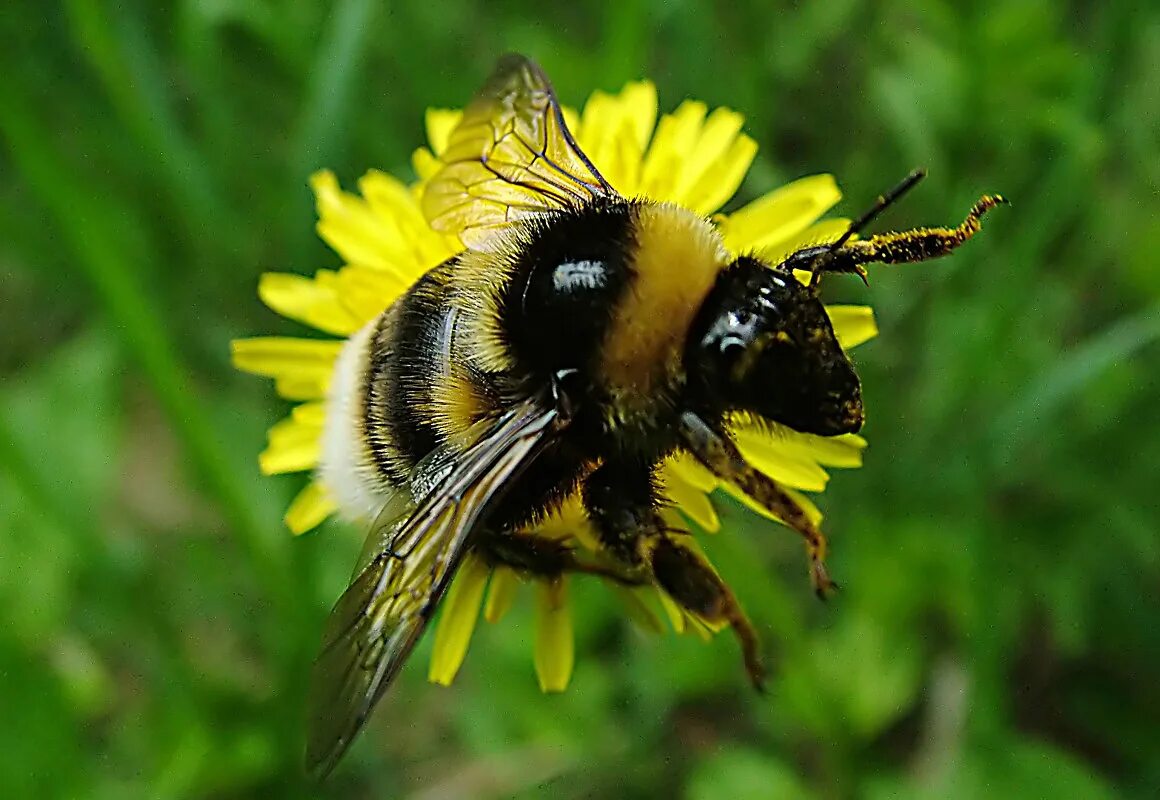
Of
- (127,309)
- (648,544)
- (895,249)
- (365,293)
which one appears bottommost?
(127,309)

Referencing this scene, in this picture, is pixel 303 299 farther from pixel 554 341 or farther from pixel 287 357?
pixel 554 341

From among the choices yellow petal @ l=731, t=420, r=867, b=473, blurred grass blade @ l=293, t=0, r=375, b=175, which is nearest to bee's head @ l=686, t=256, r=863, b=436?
yellow petal @ l=731, t=420, r=867, b=473

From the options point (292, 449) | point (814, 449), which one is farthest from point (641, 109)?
point (292, 449)

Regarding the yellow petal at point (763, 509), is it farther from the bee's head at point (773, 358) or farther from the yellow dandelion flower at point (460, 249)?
the bee's head at point (773, 358)

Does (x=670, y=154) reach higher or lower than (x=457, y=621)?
higher

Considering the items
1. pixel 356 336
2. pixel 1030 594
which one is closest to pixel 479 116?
pixel 356 336

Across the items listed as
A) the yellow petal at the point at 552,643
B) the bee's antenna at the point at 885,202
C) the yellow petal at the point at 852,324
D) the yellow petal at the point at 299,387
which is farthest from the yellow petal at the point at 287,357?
the bee's antenna at the point at 885,202
